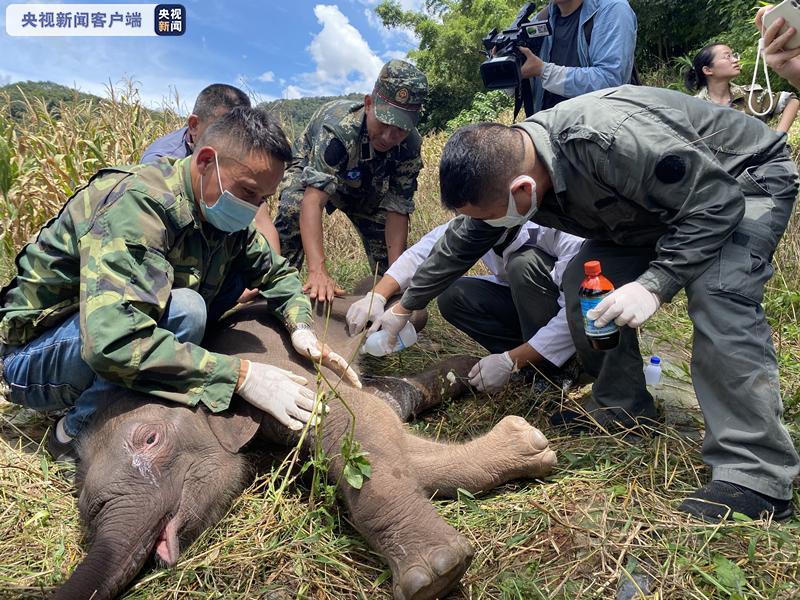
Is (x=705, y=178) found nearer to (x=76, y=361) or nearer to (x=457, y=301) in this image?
(x=457, y=301)

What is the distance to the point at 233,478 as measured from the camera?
2324 mm

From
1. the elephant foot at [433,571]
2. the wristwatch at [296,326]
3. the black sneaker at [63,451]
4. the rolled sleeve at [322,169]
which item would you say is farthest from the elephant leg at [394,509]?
the rolled sleeve at [322,169]

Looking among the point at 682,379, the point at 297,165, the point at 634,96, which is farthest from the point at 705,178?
the point at 297,165

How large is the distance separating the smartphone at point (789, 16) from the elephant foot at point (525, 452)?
194 centimetres

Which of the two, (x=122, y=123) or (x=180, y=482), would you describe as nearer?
(x=180, y=482)

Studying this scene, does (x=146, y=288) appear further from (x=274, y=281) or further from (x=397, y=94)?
(x=397, y=94)

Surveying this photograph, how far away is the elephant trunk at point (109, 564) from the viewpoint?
68.9 inches

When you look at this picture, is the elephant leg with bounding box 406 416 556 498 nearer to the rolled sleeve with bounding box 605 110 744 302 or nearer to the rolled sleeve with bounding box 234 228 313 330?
the rolled sleeve with bounding box 605 110 744 302

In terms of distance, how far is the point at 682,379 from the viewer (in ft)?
12.2

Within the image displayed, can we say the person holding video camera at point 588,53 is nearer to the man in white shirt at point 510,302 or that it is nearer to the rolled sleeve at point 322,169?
the man in white shirt at point 510,302

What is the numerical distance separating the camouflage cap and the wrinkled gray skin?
2.09 meters

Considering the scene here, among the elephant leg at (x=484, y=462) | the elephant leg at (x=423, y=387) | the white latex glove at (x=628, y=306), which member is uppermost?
the white latex glove at (x=628, y=306)

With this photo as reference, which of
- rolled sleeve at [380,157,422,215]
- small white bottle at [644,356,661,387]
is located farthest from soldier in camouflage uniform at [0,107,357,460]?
rolled sleeve at [380,157,422,215]

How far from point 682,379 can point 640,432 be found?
3.33ft
